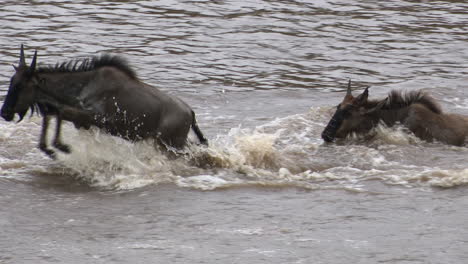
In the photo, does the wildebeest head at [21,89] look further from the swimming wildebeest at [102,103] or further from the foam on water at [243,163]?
the foam on water at [243,163]

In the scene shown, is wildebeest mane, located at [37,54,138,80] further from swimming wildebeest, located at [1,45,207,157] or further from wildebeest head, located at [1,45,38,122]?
wildebeest head, located at [1,45,38,122]

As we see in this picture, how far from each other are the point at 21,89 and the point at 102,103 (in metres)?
0.80

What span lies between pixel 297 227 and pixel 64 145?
9.30 feet

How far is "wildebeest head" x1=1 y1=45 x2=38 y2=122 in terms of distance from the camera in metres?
10.1

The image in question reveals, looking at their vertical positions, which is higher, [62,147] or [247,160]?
[62,147]

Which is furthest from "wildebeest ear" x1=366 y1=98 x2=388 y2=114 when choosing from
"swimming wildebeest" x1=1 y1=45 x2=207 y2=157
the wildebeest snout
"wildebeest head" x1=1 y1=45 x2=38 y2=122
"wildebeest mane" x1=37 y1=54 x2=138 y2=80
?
the wildebeest snout

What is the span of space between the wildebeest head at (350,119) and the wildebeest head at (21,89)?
353 centimetres

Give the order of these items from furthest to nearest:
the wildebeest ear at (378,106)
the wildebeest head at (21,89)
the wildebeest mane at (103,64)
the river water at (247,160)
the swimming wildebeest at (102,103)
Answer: the wildebeest ear at (378,106) → the wildebeest mane at (103,64) → the swimming wildebeest at (102,103) → the wildebeest head at (21,89) → the river water at (247,160)

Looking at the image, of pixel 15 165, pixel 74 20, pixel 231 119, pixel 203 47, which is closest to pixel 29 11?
pixel 74 20

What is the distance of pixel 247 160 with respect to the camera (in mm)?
10805

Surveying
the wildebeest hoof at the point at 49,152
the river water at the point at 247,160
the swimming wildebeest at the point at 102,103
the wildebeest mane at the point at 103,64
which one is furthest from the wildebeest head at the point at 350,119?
the wildebeest hoof at the point at 49,152

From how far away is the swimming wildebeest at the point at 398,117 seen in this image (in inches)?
468

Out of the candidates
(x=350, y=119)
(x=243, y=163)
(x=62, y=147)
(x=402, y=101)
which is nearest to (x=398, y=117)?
(x=402, y=101)

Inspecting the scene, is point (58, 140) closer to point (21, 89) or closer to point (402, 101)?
point (21, 89)
